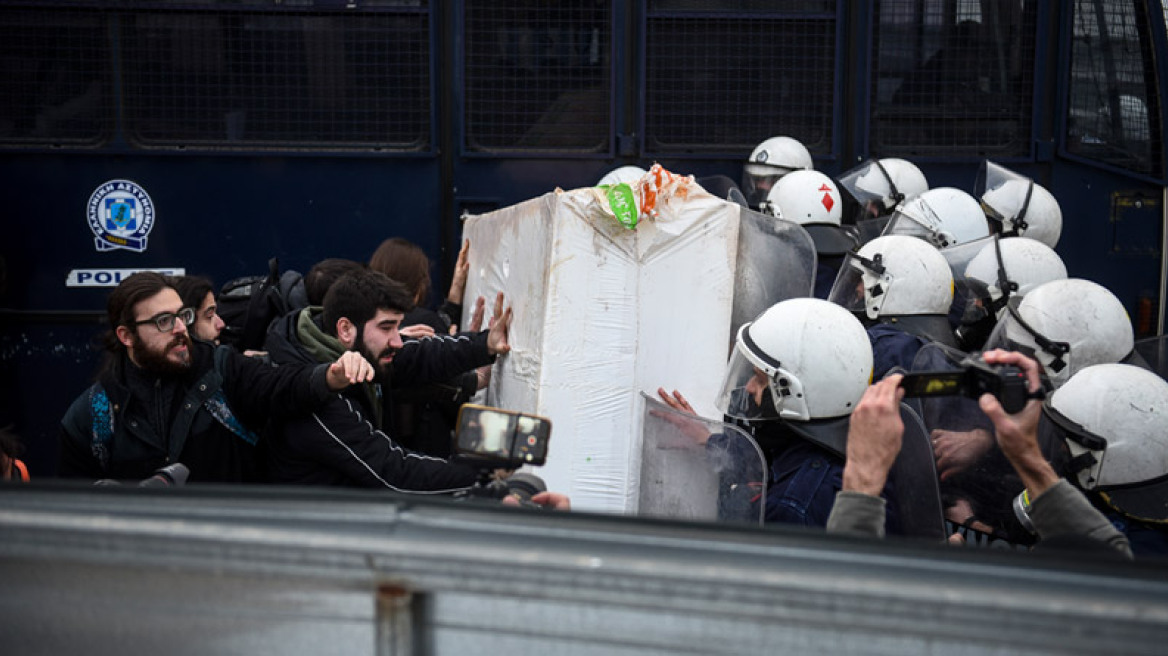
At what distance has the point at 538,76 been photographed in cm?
520

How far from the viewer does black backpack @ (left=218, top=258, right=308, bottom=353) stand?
14.5 feet

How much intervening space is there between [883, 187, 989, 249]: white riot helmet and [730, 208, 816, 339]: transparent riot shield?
1.17 m

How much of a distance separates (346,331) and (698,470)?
1367 mm

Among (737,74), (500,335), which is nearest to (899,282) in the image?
(500,335)

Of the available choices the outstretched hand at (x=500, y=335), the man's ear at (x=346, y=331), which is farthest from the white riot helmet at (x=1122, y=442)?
the man's ear at (x=346, y=331)

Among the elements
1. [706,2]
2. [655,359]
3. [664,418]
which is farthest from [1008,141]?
[664,418]

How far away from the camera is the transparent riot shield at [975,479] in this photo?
107 inches

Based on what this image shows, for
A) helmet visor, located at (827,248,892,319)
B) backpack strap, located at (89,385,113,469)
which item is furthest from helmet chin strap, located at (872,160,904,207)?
backpack strap, located at (89,385,113,469)

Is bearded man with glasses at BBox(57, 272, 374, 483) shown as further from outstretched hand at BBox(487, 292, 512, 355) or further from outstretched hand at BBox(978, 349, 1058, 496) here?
outstretched hand at BBox(978, 349, 1058, 496)

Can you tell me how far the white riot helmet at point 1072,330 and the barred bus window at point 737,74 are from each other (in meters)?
Answer: 2.03

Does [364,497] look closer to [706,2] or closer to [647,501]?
[647,501]

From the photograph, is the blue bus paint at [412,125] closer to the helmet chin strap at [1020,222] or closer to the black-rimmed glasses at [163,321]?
the helmet chin strap at [1020,222]

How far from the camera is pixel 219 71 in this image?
5117 mm

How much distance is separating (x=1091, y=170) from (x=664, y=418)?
3.43 metres
